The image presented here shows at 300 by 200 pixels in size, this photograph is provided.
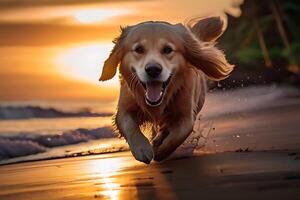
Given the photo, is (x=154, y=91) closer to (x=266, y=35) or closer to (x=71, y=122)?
(x=71, y=122)

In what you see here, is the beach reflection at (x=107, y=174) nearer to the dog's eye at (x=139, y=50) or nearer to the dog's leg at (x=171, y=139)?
the dog's leg at (x=171, y=139)

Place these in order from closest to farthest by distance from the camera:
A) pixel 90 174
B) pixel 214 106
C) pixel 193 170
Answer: pixel 193 170
pixel 90 174
pixel 214 106

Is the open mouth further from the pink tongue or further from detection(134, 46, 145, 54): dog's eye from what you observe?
detection(134, 46, 145, 54): dog's eye

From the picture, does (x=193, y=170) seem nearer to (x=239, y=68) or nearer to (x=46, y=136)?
(x=46, y=136)

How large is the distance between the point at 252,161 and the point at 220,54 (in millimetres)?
1788

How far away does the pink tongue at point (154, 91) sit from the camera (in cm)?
727

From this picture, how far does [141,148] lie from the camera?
727cm

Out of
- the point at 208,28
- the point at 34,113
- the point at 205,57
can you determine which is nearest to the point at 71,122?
the point at 34,113

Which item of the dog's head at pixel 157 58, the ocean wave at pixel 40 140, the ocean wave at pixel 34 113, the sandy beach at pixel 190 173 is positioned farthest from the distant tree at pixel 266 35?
the dog's head at pixel 157 58

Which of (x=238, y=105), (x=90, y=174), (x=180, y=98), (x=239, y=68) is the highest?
(x=180, y=98)

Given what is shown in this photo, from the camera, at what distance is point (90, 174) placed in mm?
7605

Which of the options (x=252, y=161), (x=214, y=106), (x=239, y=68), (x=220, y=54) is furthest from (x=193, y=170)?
(x=239, y=68)

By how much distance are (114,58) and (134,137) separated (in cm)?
85

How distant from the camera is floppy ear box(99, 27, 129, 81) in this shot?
7.82 metres
